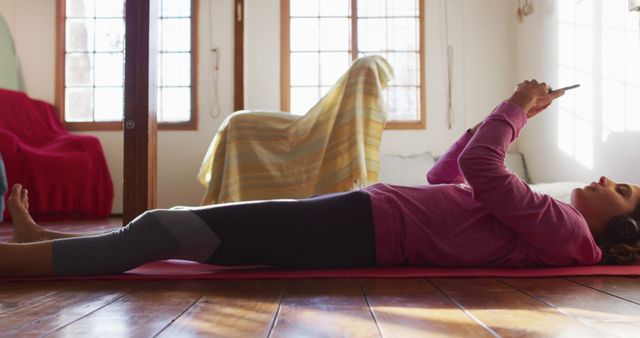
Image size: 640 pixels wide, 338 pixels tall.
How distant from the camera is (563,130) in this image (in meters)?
3.84

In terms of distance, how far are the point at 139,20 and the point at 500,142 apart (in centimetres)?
165

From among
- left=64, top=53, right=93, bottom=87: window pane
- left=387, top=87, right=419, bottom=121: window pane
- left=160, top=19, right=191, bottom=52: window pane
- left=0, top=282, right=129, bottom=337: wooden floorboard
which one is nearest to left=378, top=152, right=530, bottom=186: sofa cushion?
left=387, top=87, right=419, bottom=121: window pane

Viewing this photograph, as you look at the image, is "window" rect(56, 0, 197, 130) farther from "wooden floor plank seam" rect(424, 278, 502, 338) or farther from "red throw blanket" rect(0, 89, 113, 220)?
"wooden floor plank seam" rect(424, 278, 502, 338)

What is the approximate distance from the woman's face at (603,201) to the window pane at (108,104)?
13.9ft

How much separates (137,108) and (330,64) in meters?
2.80

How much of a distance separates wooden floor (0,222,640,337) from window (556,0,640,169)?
6.18 feet

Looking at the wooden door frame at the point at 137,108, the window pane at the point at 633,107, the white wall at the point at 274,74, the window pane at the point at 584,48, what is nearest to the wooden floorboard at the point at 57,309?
the wooden door frame at the point at 137,108

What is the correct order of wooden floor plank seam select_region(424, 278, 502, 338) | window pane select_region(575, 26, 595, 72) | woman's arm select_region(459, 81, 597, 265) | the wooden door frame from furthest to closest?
window pane select_region(575, 26, 595, 72)
the wooden door frame
woman's arm select_region(459, 81, 597, 265)
wooden floor plank seam select_region(424, 278, 502, 338)

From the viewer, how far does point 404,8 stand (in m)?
4.96

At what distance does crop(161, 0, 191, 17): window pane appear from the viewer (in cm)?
495

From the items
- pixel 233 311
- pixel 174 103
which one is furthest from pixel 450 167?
pixel 174 103

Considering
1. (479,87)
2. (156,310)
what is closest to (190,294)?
(156,310)

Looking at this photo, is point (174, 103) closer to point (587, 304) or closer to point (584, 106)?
point (584, 106)

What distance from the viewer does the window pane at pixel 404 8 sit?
495 cm
